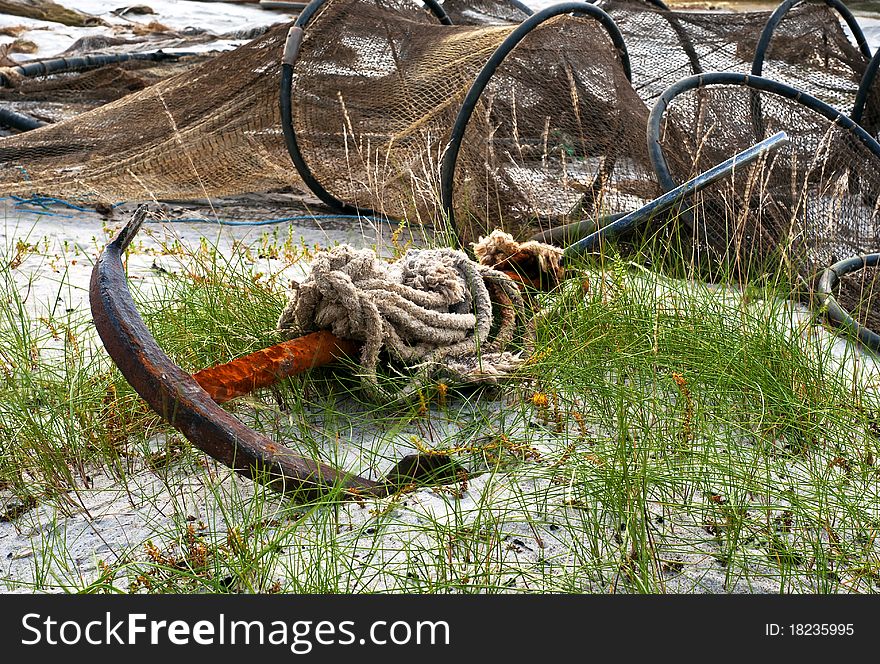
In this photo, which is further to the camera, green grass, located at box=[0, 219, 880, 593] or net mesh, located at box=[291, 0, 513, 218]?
net mesh, located at box=[291, 0, 513, 218]

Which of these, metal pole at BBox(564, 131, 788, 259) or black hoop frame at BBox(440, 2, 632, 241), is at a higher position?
black hoop frame at BBox(440, 2, 632, 241)

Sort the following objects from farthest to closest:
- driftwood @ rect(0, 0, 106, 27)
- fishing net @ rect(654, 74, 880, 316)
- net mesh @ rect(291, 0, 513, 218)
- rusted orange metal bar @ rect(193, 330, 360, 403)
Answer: driftwood @ rect(0, 0, 106, 27) → net mesh @ rect(291, 0, 513, 218) → fishing net @ rect(654, 74, 880, 316) → rusted orange metal bar @ rect(193, 330, 360, 403)

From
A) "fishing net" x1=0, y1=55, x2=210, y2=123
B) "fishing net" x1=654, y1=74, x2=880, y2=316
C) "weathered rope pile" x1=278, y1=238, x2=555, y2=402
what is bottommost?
"weathered rope pile" x1=278, y1=238, x2=555, y2=402

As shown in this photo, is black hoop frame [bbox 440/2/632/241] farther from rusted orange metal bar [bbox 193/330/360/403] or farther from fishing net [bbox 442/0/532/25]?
fishing net [bbox 442/0/532/25]

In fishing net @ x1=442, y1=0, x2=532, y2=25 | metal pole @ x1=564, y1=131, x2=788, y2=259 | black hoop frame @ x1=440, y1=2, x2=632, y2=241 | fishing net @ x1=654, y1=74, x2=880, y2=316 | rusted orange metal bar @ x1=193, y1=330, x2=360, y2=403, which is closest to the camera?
rusted orange metal bar @ x1=193, y1=330, x2=360, y2=403

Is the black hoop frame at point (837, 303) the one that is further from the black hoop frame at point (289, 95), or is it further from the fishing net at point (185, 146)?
the fishing net at point (185, 146)

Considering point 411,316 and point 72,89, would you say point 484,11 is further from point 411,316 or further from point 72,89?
point 411,316

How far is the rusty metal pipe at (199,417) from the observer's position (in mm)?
2000

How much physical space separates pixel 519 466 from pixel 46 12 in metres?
13.4

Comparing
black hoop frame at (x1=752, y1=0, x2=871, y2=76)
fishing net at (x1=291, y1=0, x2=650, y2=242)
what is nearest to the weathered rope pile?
fishing net at (x1=291, y1=0, x2=650, y2=242)

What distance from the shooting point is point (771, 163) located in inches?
163

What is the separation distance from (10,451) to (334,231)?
116 inches

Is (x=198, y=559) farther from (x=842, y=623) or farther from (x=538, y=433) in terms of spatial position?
(x=842, y=623)

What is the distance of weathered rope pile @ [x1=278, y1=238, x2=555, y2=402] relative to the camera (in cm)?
264
